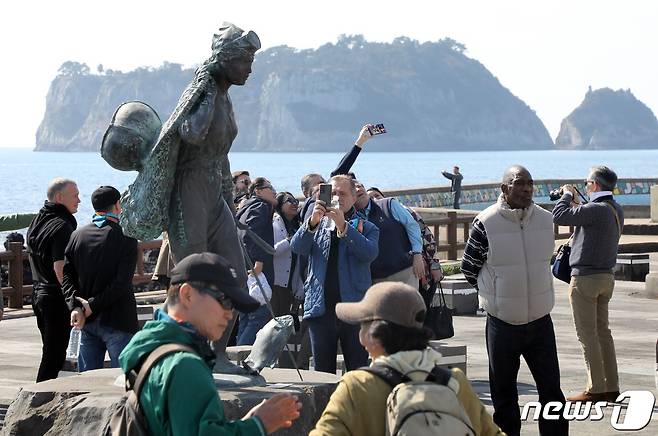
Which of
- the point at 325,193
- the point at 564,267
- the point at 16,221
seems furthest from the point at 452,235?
the point at 325,193

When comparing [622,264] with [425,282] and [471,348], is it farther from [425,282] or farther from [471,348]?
[425,282]

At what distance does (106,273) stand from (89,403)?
2.09 m

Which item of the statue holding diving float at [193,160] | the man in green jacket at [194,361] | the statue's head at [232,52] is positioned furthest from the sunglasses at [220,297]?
the statue's head at [232,52]

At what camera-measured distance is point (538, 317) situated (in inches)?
369

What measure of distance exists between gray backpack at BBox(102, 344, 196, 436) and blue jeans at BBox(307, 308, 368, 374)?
5.34m

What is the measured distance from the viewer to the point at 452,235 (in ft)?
88.6

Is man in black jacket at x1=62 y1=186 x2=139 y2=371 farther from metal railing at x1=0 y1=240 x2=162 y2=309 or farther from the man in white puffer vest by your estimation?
metal railing at x1=0 y1=240 x2=162 y2=309

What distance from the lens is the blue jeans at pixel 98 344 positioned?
9984 mm

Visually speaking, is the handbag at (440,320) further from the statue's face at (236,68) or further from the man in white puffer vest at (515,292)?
the statue's face at (236,68)

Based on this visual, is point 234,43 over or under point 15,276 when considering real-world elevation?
over

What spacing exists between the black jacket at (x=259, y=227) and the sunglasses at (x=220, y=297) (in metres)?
7.49

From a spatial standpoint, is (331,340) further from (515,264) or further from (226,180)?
(226,180)

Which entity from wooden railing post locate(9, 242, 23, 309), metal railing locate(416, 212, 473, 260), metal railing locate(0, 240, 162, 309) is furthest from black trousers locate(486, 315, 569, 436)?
metal railing locate(416, 212, 473, 260)

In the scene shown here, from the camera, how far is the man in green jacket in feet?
→ 16.3
